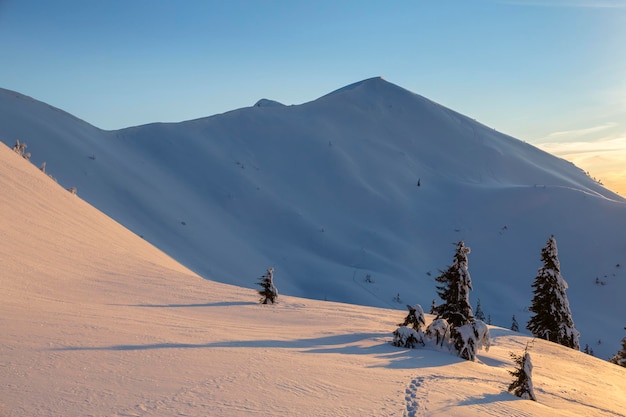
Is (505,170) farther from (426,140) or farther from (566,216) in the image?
(566,216)

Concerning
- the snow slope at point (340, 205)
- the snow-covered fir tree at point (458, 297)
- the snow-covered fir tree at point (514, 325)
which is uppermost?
the snow slope at point (340, 205)

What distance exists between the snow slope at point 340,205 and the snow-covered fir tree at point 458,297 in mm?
18806

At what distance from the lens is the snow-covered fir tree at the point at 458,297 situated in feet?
44.4

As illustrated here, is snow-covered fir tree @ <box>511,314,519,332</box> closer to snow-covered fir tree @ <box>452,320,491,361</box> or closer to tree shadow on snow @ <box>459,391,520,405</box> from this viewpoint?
snow-covered fir tree @ <box>452,320,491,361</box>

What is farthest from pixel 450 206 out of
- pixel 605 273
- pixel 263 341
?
pixel 263 341

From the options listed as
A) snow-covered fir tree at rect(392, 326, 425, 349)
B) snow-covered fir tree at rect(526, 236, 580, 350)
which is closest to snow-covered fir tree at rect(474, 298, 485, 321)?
snow-covered fir tree at rect(526, 236, 580, 350)

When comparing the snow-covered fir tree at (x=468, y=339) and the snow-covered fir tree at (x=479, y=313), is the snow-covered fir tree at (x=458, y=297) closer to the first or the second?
the snow-covered fir tree at (x=468, y=339)

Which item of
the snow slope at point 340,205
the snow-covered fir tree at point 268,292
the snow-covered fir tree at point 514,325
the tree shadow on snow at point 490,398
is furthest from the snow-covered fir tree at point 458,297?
the snow-covered fir tree at point 514,325

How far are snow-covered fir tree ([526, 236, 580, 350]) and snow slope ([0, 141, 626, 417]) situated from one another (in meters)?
8.11

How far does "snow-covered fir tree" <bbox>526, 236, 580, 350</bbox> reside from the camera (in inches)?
966

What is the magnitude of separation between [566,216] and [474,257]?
11.7 metres

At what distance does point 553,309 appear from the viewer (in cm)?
2478

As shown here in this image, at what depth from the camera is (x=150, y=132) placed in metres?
59.2

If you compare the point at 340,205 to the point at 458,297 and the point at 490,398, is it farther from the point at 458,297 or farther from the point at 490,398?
the point at 490,398
